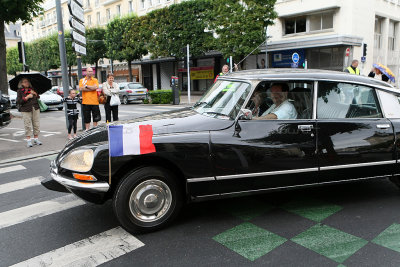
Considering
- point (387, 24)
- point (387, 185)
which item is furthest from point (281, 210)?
point (387, 24)

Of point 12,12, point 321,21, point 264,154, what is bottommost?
point 264,154

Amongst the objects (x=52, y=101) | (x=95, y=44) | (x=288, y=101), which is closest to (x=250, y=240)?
(x=288, y=101)

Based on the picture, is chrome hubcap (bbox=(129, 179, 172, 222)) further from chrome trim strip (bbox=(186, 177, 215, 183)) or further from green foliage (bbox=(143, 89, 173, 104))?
green foliage (bbox=(143, 89, 173, 104))

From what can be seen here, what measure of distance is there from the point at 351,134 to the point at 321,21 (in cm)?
2499

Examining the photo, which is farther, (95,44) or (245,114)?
(95,44)

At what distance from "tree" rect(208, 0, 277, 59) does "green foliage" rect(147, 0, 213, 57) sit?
2.68 m

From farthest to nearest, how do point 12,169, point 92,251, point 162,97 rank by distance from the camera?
1. point 162,97
2. point 12,169
3. point 92,251

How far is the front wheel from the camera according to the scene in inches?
128

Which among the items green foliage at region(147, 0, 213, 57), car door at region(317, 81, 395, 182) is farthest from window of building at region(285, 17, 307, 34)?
car door at region(317, 81, 395, 182)

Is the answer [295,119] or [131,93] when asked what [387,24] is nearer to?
[131,93]

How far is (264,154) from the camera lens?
3523mm

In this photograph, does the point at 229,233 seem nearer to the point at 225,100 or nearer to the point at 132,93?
the point at 225,100

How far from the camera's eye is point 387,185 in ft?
15.6

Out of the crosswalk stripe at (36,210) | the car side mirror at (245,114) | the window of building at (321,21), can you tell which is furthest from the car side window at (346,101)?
the window of building at (321,21)
